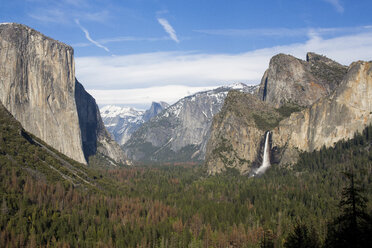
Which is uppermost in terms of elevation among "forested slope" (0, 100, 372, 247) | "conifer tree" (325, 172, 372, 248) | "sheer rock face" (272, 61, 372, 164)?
"sheer rock face" (272, 61, 372, 164)

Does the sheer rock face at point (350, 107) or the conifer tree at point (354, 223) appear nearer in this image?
the conifer tree at point (354, 223)

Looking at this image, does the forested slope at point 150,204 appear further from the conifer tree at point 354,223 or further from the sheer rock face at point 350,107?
the conifer tree at point 354,223

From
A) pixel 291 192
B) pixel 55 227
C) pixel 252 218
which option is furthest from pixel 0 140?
pixel 291 192

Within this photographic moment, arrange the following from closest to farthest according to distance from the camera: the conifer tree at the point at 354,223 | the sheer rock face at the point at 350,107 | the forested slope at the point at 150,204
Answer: the conifer tree at the point at 354,223
the forested slope at the point at 150,204
the sheer rock face at the point at 350,107

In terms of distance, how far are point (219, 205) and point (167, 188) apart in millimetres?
45532

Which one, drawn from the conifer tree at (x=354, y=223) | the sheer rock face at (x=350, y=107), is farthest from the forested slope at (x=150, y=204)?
the conifer tree at (x=354, y=223)

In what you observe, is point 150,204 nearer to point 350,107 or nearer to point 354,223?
point 354,223

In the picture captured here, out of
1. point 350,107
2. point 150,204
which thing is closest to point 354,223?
point 150,204

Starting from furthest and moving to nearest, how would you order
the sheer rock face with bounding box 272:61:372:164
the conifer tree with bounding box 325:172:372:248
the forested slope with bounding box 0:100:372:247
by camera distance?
the sheer rock face with bounding box 272:61:372:164 < the forested slope with bounding box 0:100:372:247 < the conifer tree with bounding box 325:172:372:248

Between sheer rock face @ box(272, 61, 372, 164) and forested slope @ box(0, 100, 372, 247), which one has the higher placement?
sheer rock face @ box(272, 61, 372, 164)

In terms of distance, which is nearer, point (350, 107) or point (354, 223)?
point (354, 223)

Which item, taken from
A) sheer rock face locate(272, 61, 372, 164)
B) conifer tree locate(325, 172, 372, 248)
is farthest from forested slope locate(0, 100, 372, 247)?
conifer tree locate(325, 172, 372, 248)

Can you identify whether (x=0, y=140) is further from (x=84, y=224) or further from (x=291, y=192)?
(x=291, y=192)

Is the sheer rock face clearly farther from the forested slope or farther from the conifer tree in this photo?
the conifer tree
